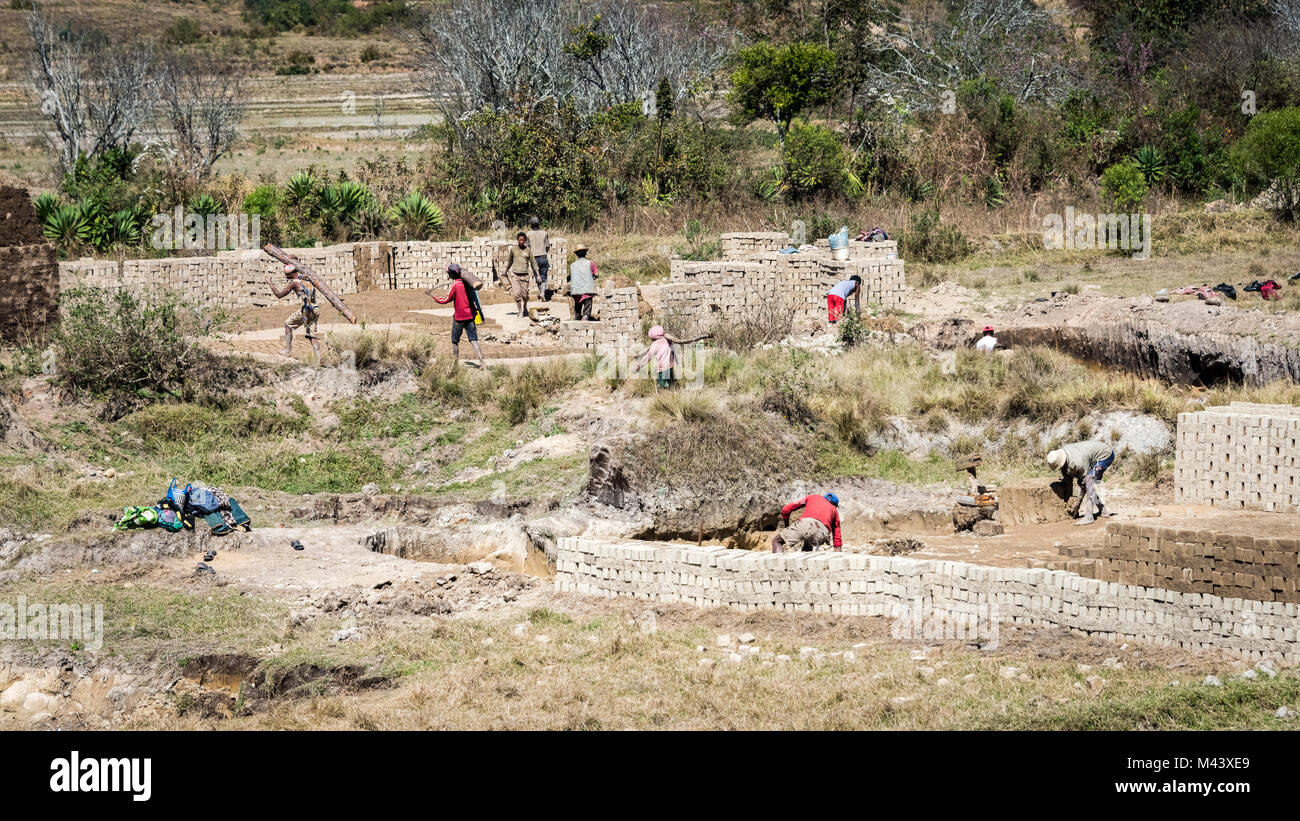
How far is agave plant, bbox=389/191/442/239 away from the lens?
2416cm

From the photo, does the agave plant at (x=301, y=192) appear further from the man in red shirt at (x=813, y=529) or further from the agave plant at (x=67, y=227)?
the man in red shirt at (x=813, y=529)

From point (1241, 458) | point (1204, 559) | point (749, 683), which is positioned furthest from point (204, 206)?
point (1204, 559)

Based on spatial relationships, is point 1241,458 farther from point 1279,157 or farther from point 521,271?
point 1279,157

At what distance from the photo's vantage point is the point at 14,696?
10117mm

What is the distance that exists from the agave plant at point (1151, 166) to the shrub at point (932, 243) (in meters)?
5.27

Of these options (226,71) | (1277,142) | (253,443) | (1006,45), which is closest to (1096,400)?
(253,443)

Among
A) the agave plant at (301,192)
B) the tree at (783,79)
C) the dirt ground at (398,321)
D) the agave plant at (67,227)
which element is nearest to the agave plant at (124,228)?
the agave plant at (67,227)

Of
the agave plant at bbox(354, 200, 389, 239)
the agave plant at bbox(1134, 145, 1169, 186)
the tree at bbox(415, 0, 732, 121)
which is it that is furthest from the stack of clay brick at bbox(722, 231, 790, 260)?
the agave plant at bbox(1134, 145, 1169, 186)

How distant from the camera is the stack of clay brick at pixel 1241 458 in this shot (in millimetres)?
12570

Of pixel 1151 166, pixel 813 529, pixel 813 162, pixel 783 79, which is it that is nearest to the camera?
pixel 813 529

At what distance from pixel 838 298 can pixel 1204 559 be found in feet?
29.8

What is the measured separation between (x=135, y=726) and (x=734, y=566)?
435 centimetres

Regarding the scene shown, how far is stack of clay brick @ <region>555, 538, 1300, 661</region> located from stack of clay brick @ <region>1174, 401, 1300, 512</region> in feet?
9.78

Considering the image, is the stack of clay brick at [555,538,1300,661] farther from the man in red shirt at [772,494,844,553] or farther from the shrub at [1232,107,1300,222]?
the shrub at [1232,107,1300,222]
